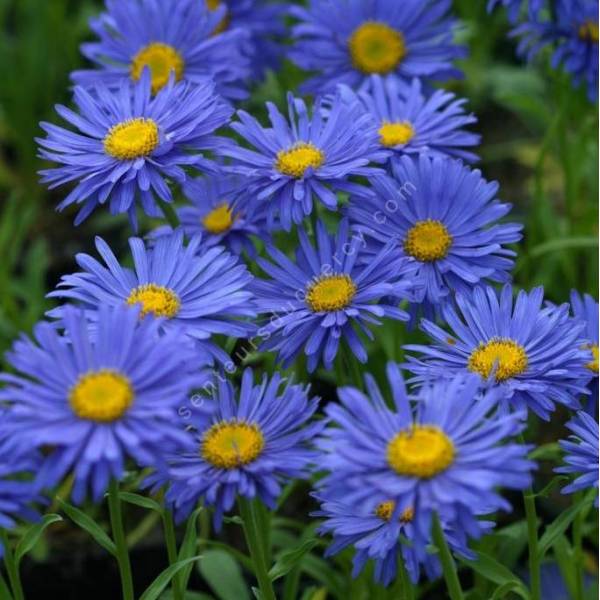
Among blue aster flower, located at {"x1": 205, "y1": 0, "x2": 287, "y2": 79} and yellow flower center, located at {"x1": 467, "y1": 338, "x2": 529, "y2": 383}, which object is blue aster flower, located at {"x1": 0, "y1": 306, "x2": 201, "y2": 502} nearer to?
yellow flower center, located at {"x1": 467, "y1": 338, "x2": 529, "y2": 383}

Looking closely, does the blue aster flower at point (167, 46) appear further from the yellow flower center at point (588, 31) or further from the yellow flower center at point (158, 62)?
the yellow flower center at point (588, 31)

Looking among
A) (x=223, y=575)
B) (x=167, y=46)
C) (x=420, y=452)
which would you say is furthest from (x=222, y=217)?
(x=420, y=452)

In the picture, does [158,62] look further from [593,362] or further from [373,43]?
[593,362]

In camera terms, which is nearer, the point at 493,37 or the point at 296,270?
the point at 296,270

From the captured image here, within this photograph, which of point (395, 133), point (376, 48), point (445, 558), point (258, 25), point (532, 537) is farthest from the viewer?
point (258, 25)

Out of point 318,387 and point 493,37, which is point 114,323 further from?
point 493,37

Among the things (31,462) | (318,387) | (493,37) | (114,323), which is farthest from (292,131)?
(493,37)
